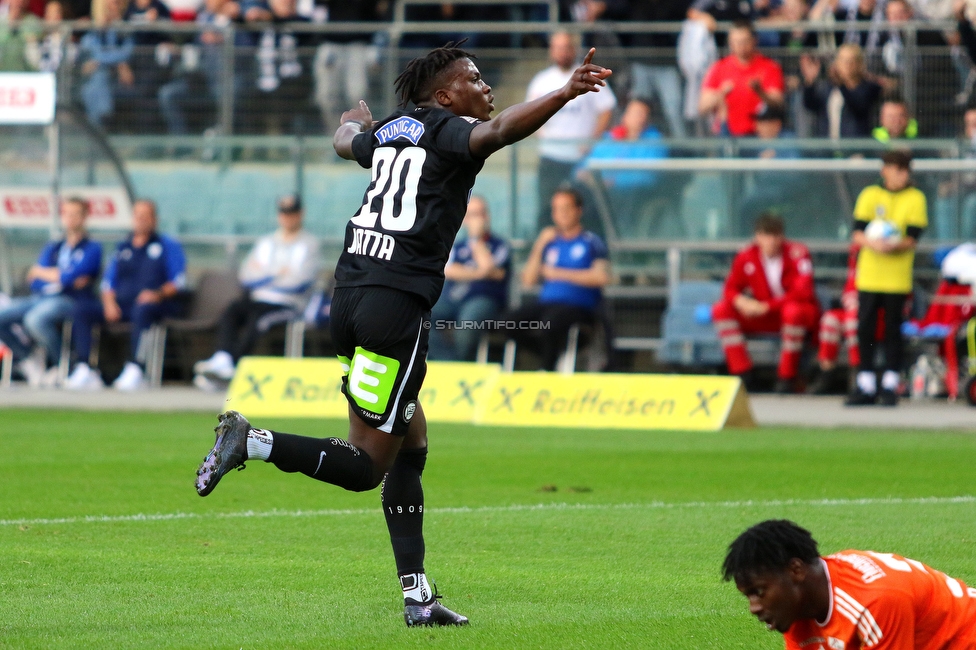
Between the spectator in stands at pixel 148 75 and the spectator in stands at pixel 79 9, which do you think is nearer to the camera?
the spectator in stands at pixel 148 75

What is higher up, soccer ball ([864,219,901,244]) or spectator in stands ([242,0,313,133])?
spectator in stands ([242,0,313,133])

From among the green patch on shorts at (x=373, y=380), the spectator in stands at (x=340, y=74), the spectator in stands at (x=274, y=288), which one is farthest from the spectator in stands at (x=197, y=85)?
the green patch on shorts at (x=373, y=380)

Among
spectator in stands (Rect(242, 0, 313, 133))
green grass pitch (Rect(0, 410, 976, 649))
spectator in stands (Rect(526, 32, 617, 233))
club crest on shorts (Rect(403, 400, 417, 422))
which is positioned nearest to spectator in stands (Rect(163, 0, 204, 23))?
spectator in stands (Rect(242, 0, 313, 133))

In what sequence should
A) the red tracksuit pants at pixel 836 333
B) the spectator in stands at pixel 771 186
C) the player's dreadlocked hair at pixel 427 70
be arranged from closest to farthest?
the player's dreadlocked hair at pixel 427 70, the red tracksuit pants at pixel 836 333, the spectator in stands at pixel 771 186

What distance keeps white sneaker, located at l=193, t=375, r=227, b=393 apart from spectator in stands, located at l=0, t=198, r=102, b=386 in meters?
1.66

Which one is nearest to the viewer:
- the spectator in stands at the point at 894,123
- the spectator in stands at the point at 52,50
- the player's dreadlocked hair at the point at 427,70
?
the player's dreadlocked hair at the point at 427,70

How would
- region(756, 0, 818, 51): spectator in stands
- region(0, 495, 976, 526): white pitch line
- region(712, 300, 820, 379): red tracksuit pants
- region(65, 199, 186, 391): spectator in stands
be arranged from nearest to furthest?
region(0, 495, 976, 526): white pitch line < region(712, 300, 820, 379): red tracksuit pants < region(65, 199, 186, 391): spectator in stands < region(756, 0, 818, 51): spectator in stands

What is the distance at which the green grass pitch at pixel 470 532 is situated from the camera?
18.4 ft

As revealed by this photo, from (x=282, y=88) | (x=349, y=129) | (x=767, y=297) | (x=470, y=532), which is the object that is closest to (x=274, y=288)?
(x=282, y=88)

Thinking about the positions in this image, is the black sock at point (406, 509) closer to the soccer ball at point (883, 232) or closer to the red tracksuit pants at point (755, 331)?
the soccer ball at point (883, 232)

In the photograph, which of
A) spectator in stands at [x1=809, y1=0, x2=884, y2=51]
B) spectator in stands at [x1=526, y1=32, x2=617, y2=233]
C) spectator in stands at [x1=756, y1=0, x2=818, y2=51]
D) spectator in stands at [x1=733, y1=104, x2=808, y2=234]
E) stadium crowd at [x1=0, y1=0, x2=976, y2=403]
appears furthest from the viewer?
spectator in stands at [x1=756, y1=0, x2=818, y2=51]

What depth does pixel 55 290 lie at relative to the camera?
16.9m

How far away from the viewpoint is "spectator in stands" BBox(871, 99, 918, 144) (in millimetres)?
16109

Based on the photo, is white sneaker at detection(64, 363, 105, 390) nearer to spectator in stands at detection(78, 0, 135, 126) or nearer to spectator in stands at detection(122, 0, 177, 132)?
spectator in stands at detection(122, 0, 177, 132)
